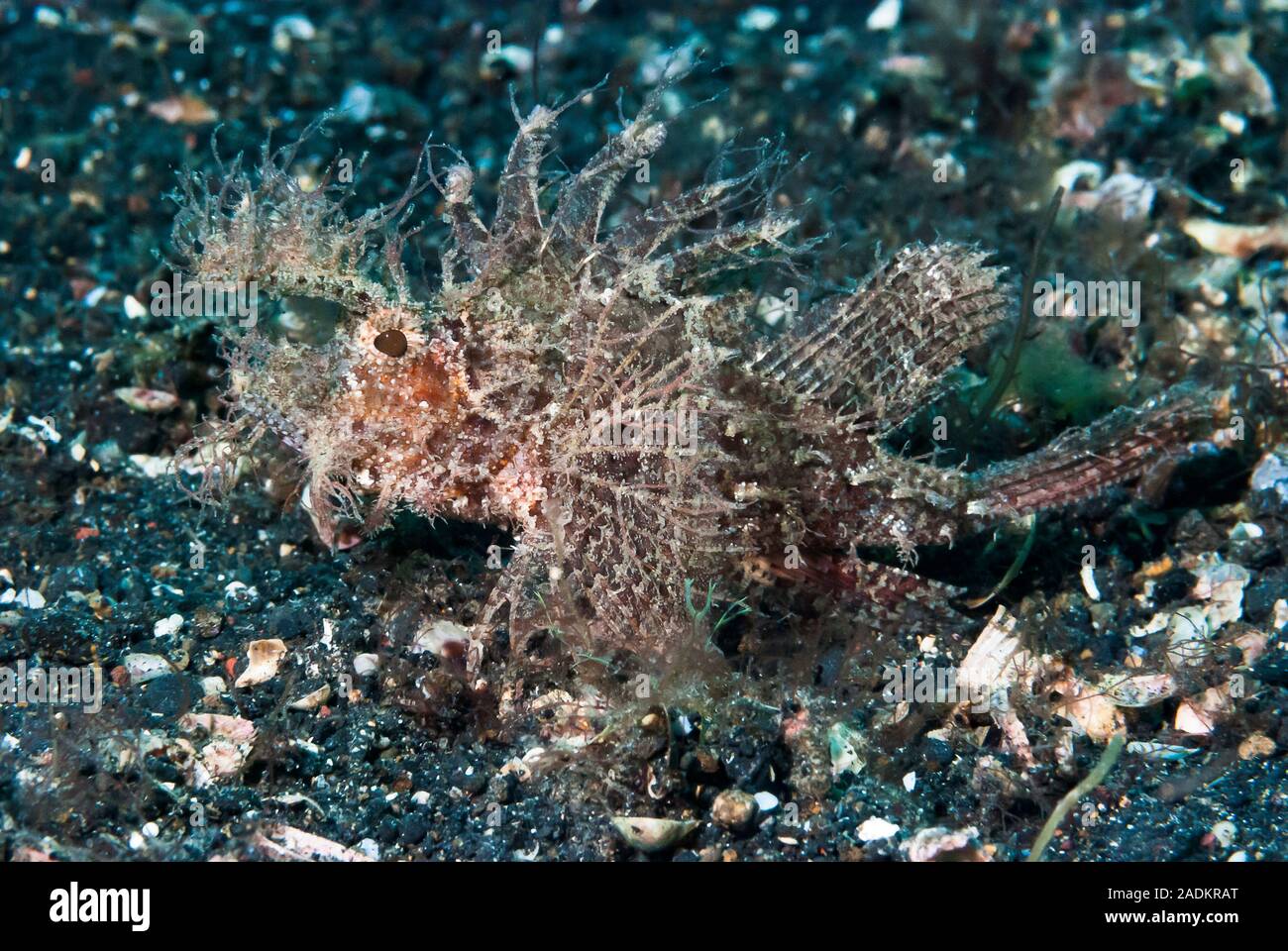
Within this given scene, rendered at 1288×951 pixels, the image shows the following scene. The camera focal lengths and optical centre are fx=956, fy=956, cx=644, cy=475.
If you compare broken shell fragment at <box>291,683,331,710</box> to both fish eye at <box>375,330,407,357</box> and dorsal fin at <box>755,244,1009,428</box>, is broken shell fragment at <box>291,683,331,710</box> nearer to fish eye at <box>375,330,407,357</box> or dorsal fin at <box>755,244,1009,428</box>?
fish eye at <box>375,330,407,357</box>

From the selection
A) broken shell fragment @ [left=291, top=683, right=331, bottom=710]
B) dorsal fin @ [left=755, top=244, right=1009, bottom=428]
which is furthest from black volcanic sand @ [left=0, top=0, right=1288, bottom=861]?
dorsal fin @ [left=755, top=244, right=1009, bottom=428]

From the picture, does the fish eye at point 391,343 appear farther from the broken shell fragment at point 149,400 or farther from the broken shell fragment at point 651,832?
the broken shell fragment at point 149,400

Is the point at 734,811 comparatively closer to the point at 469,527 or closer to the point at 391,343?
the point at 469,527

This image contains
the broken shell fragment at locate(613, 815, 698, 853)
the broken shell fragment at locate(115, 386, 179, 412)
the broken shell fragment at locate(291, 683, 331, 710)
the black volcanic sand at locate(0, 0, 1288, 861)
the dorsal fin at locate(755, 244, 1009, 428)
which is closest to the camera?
the broken shell fragment at locate(613, 815, 698, 853)


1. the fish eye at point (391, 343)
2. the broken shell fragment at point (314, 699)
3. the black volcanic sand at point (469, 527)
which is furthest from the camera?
the broken shell fragment at point (314, 699)

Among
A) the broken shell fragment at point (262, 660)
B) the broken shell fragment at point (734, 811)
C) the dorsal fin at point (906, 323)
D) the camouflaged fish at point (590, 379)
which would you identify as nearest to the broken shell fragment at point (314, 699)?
the broken shell fragment at point (262, 660)

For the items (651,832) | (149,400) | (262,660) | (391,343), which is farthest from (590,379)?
(149,400)
